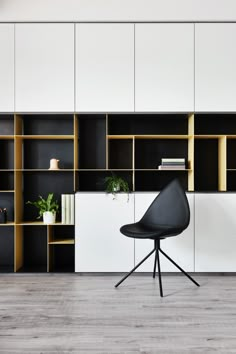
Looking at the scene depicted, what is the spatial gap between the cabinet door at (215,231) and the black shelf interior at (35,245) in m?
1.85

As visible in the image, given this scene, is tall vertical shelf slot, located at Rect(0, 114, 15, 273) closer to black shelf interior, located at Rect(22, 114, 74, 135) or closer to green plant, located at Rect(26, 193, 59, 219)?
black shelf interior, located at Rect(22, 114, 74, 135)

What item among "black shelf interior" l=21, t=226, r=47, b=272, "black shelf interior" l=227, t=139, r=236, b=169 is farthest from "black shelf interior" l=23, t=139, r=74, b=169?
"black shelf interior" l=227, t=139, r=236, b=169

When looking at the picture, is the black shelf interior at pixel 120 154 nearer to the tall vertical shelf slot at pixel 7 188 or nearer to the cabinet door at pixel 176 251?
the cabinet door at pixel 176 251

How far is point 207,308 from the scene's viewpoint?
284 cm

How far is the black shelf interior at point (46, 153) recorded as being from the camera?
425 cm

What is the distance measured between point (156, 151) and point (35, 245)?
6.24ft

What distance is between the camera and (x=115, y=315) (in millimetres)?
2693

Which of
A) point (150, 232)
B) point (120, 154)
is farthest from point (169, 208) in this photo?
point (120, 154)

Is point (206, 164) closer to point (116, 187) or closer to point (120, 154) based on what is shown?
point (120, 154)

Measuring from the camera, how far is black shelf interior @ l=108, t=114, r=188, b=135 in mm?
4254

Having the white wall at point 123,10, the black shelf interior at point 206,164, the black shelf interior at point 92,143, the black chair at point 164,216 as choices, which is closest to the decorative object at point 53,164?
the black shelf interior at point 92,143

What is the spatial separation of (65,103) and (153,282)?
7.00ft

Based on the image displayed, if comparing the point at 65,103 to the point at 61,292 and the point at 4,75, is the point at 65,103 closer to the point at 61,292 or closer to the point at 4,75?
the point at 4,75

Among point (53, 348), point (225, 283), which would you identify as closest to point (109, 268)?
point (225, 283)
